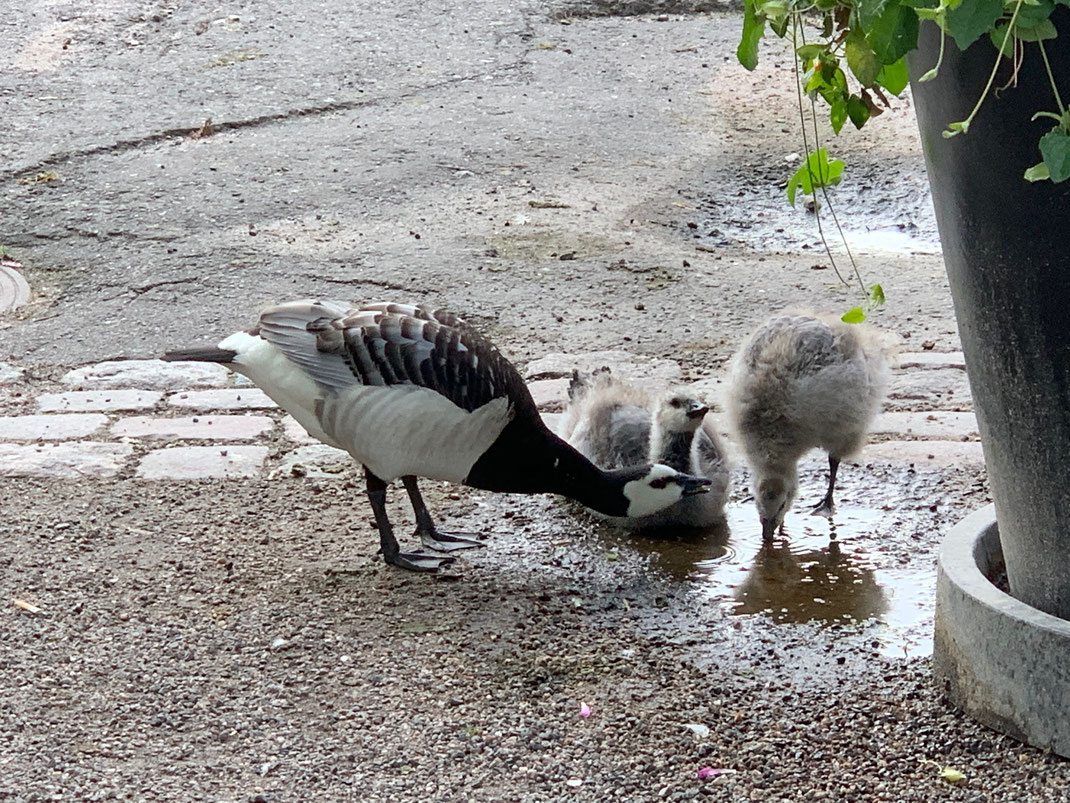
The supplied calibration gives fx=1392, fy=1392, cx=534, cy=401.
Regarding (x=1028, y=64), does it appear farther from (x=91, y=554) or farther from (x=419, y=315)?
(x=91, y=554)

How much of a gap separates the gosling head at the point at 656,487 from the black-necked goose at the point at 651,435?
15 centimetres

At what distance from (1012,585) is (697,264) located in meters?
3.90

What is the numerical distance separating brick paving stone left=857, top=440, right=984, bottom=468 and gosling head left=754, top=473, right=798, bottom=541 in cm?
48

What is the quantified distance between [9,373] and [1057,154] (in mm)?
4804

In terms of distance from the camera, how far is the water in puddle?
4.00 m

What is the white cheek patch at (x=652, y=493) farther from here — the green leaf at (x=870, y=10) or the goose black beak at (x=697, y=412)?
the green leaf at (x=870, y=10)

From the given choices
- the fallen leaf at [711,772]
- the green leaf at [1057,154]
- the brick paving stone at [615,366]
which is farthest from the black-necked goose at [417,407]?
the green leaf at [1057,154]

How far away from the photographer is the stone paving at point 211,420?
505 centimetres

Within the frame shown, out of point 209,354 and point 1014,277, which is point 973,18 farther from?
point 209,354

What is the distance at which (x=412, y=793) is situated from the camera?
3.12 meters

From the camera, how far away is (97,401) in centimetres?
562

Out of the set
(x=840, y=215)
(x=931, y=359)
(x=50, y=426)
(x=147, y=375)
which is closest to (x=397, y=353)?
(x=50, y=426)

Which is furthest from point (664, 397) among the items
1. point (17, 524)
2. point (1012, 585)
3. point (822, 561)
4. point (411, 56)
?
point (411, 56)

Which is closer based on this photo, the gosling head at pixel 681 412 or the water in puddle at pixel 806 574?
the water in puddle at pixel 806 574
